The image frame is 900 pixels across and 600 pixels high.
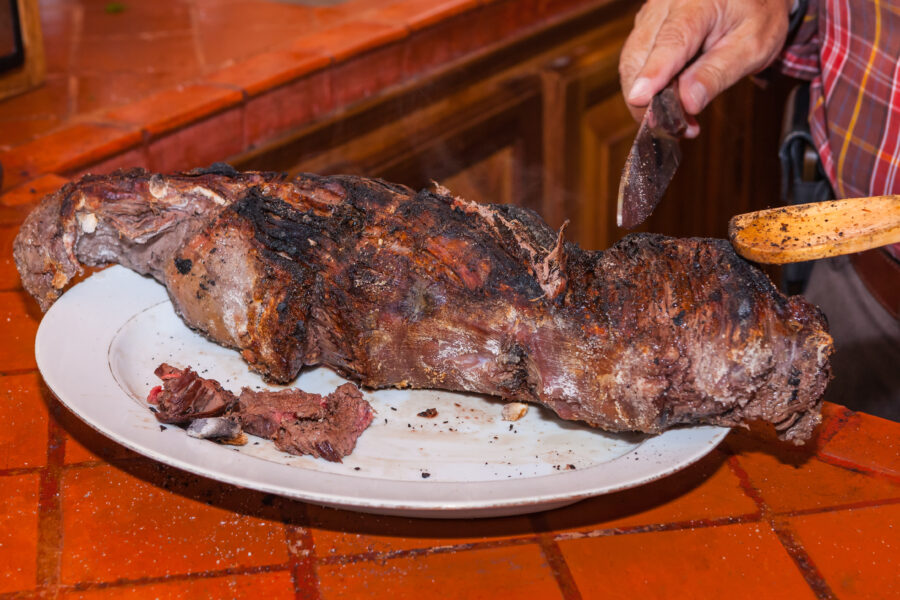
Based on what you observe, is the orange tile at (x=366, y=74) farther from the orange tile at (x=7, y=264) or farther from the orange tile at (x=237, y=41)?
the orange tile at (x=7, y=264)

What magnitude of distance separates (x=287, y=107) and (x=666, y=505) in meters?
2.11

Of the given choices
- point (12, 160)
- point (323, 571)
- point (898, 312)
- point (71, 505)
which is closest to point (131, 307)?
point (71, 505)

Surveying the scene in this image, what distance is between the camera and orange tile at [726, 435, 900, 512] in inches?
54.2

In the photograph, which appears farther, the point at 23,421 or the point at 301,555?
the point at 23,421

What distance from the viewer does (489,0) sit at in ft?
11.9

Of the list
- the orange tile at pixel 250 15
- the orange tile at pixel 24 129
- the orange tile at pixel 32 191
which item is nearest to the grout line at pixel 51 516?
the orange tile at pixel 32 191

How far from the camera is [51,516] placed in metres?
1.32

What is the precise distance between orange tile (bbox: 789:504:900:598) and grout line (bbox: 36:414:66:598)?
101cm

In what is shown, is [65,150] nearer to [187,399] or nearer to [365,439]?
[187,399]

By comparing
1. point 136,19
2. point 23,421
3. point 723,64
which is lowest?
point 23,421

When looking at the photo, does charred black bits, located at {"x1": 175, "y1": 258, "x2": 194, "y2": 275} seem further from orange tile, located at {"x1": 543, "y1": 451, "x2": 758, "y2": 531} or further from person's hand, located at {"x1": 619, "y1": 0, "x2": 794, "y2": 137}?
person's hand, located at {"x1": 619, "y1": 0, "x2": 794, "y2": 137}

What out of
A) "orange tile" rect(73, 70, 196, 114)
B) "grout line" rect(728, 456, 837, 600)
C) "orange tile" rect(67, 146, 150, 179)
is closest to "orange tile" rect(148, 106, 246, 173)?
"orange tile" rect(67, 146, 150, 179)

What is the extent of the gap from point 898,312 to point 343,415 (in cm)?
130

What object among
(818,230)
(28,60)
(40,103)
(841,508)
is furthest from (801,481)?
(28,60)
